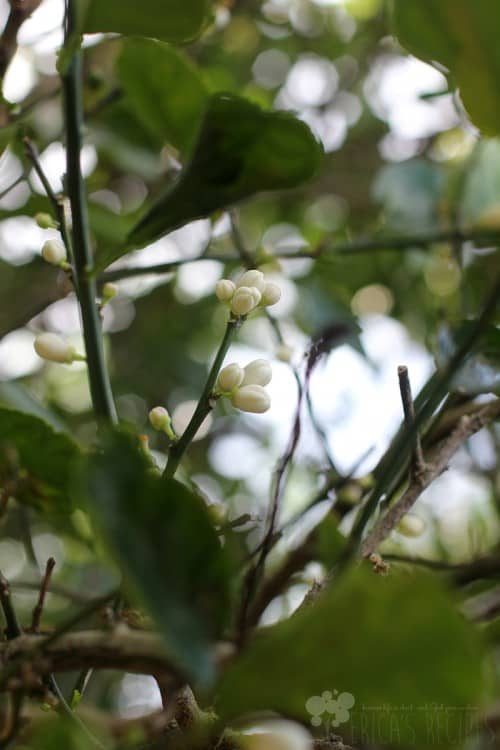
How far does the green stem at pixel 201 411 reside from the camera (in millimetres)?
422

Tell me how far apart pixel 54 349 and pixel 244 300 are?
15 cm

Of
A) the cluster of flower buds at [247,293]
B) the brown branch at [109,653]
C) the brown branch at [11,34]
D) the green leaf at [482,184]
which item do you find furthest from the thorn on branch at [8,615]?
the green leaf at [482,184]

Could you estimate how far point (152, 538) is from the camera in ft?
0.94

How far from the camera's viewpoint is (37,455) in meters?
0.56

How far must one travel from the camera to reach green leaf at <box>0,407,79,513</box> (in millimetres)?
536

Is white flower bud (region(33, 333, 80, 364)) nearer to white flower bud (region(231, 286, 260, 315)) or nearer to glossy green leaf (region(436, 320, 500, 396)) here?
white flower bud (region(231, 286, 260, 315))

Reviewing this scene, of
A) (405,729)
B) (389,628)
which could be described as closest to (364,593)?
(389,628)

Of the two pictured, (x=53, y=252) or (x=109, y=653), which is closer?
(x=109, y=653)

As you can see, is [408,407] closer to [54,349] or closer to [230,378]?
[230,378]

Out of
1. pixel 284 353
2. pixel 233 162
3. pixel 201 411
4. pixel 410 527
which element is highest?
pixel 233 162

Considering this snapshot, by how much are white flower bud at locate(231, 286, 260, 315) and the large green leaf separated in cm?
15

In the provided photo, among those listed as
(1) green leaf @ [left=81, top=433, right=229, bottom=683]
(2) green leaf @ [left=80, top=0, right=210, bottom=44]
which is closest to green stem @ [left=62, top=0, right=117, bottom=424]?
(2) green leaf @ [left=80, top=0, right=210, bottom=44]

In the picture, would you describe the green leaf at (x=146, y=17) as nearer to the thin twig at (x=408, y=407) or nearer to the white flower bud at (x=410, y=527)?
the thin twig at (x=408, y=407)

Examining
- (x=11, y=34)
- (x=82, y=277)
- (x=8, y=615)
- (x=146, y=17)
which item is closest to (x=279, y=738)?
(x=8, y=615)
